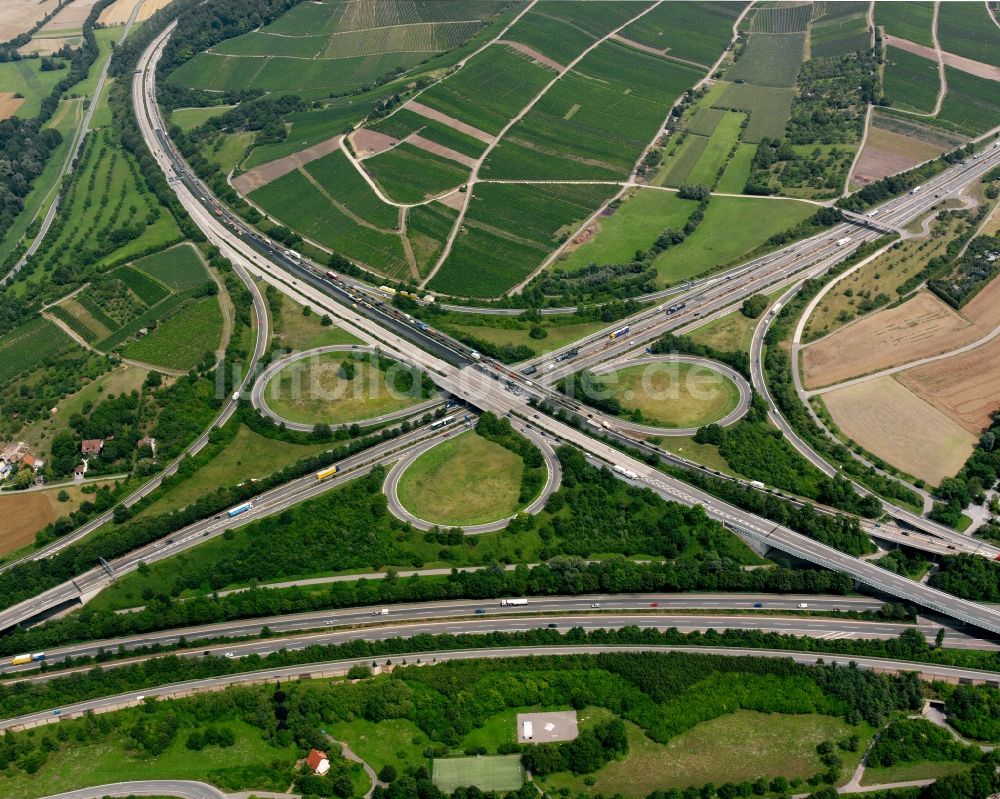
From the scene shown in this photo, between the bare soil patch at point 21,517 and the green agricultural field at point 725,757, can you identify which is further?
the bare soil patch at point 21,517

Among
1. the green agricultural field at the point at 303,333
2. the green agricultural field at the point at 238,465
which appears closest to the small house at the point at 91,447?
the green agricultural field at the point at 238,465

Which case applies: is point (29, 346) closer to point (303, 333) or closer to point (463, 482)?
point (303, 333)

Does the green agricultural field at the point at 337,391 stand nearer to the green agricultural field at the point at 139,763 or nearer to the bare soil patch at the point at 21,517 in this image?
the bare soil patch at the point at 21,517

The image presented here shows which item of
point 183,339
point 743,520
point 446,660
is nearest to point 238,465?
A: point 183,339

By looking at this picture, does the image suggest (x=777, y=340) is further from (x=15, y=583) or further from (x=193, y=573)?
(x=15, y=583)

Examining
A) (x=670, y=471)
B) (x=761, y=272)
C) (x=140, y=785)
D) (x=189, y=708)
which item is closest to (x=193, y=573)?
(x=189, y=708)
